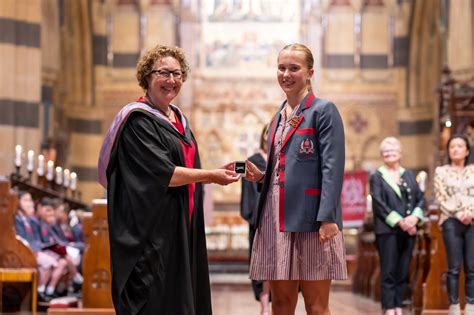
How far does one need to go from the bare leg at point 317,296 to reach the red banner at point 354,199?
1500 centimetres

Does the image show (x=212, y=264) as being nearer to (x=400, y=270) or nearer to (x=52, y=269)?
(x=52, y=269)

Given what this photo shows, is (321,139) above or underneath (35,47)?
underneath

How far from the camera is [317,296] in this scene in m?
5.78

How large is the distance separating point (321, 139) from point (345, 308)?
21.2 feet

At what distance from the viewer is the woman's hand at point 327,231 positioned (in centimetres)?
561

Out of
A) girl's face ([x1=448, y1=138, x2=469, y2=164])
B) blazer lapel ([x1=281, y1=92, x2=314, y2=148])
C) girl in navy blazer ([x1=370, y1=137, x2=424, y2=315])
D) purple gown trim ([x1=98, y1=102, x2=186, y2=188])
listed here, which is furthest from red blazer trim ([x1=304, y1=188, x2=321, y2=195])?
girl's face ([x1=448, y1=138, x2=469, y2=164])

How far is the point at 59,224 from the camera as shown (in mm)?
15273

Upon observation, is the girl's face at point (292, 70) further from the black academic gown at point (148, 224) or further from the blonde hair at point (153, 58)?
the black academic gown at point (148, 224)

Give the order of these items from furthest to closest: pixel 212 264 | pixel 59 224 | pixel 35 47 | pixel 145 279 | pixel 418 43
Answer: pixel 418 43 < pixel 212 264 < pixel 35 47 < pixel 59 224 < pixel 145 279

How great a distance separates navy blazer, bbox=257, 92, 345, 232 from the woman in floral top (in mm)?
3957

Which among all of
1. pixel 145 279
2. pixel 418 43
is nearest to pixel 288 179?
pixel 145 279

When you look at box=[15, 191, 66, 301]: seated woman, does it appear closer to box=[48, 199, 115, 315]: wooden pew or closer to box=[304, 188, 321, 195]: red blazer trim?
box=[48, 199, 115, 315]: wooden pew

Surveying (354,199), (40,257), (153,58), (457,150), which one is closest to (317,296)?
(153,58)

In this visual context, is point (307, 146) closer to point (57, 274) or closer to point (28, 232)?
point (57, 274)
